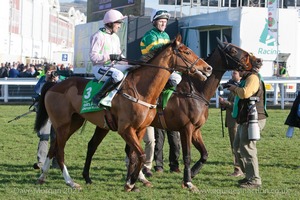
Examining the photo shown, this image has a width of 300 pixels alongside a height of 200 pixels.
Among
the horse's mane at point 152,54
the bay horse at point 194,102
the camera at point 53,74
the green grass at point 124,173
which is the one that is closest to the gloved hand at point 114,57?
the horse's mane at point 152,54

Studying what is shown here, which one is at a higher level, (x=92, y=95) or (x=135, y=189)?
(x=92, y=95)

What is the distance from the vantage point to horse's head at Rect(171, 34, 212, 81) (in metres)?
7.57

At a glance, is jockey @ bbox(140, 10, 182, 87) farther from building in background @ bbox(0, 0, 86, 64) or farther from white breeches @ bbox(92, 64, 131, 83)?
building in background @ bbox(0, 0, 86, 64)

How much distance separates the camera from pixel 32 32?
2048 inches

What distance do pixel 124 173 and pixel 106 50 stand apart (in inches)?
82.0

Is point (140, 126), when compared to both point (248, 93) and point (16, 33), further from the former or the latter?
point (16, 33)

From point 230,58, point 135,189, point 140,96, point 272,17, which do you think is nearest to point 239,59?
point 230,58

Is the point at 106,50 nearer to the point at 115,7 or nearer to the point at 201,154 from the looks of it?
the point at 201,154

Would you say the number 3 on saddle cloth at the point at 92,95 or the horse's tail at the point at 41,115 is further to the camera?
the horse's tail at the point at 41,115

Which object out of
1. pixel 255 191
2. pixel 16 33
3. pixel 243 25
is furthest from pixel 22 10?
pixel 255 191

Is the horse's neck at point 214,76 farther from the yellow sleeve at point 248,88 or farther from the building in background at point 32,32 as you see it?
the building in background at point 32,32

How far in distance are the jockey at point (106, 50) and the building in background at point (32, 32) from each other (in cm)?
3486

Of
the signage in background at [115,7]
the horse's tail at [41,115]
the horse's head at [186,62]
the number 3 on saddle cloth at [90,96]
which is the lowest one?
the horse's tail at [41,115]

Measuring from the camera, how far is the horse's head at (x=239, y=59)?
316 inches
